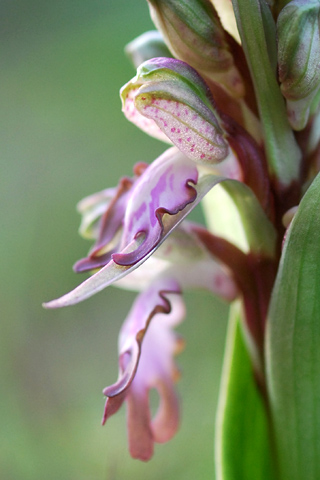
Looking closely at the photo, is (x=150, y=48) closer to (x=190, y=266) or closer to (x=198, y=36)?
(x=198, y=36)

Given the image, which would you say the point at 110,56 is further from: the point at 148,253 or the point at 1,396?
the point at 148,253

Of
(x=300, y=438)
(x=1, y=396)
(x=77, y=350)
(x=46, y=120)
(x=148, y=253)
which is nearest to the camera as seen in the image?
(x=148, y=253)

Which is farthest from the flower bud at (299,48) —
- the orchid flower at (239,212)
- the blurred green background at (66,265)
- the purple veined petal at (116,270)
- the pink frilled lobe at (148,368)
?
the blurred green background at (66,265)

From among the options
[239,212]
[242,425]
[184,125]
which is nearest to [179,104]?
[184,125]

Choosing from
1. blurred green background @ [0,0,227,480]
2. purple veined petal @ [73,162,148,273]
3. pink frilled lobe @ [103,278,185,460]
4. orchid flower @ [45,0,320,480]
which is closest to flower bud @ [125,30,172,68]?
orchid flower @ [45,0,320,480]

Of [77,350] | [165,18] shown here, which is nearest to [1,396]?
[77,350]

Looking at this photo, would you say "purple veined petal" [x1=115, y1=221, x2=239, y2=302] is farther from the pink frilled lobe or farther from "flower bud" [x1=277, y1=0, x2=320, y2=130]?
"flower bud" [x1=277, y1=0, x2=320, y2=130]

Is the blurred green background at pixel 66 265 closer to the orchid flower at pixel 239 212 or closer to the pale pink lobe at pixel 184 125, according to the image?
the orchid flower at pixel 239 212
